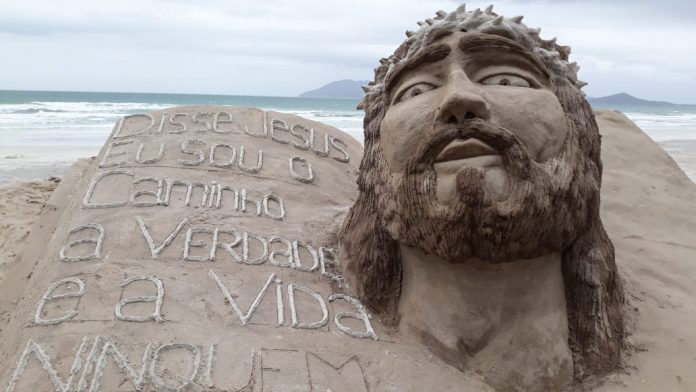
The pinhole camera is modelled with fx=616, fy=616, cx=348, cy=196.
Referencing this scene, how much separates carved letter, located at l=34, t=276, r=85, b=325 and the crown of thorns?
1634 mm

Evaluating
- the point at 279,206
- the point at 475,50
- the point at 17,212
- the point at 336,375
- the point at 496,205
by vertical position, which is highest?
the point at 475,50

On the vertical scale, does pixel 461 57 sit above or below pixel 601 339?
above

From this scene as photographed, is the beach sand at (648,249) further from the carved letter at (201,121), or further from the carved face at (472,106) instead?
the carved letter at (201,121)

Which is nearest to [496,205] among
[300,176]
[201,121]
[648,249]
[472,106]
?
[472,106]

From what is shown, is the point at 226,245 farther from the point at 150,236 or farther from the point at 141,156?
the point at 141,156

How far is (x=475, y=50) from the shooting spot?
2.56 m

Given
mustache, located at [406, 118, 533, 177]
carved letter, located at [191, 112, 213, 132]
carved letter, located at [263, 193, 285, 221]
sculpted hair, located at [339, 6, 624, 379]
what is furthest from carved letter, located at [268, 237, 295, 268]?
carved letter, located at [191, 112, 213, 132]

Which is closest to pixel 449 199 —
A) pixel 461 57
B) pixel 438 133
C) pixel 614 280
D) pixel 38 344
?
pixel 438 133

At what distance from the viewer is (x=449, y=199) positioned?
2.31 m

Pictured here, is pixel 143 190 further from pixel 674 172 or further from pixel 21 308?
pixel 674 172

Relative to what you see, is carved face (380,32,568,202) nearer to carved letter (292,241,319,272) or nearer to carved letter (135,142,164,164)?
carved letter (292,241,319,272)

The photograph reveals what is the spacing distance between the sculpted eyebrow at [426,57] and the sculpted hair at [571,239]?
0.01 metres

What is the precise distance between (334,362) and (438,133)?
100 cm

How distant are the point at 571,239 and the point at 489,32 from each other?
0.92 m
